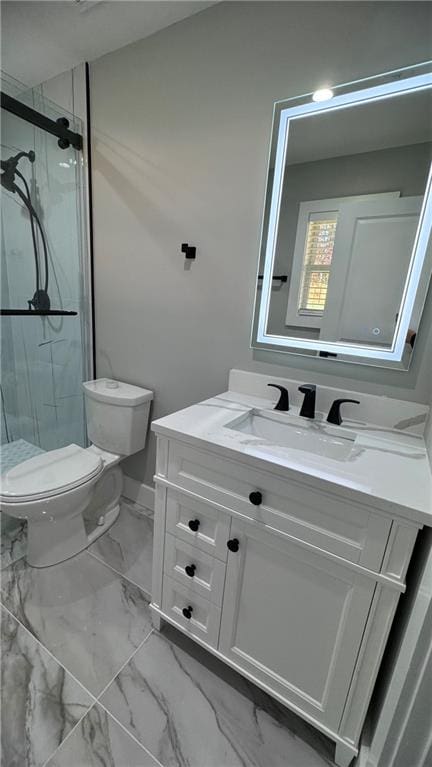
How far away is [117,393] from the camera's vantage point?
62.7 inches

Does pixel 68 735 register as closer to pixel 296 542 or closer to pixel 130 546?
pixel 130 546

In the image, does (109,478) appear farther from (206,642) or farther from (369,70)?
(369,70)

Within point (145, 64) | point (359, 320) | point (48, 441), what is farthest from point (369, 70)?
point (48, 441)

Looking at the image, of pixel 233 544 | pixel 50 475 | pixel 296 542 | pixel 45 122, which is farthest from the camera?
pixel 45 122

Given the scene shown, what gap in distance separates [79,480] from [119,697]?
2.40 ft

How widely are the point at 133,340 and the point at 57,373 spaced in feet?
1.98

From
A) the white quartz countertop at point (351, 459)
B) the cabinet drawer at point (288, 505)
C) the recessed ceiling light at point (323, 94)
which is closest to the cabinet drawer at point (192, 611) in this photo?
the cabinet drawer at point (288, 505)

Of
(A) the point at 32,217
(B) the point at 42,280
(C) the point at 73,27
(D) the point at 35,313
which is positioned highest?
(C) the point at 73,27

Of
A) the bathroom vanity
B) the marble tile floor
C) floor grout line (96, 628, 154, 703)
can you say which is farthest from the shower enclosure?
the bathroom vanity

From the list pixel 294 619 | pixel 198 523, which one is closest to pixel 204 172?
pixel 198 523

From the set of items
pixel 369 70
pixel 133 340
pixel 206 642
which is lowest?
pixel 206 642

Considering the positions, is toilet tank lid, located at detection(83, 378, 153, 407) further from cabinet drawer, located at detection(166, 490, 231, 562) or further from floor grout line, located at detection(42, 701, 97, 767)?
floor grout line, located at detection(42, 701, 97, 767)

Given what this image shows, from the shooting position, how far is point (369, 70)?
0.97 metres

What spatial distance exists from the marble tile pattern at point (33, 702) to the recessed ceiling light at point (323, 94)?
2072 millimetres
